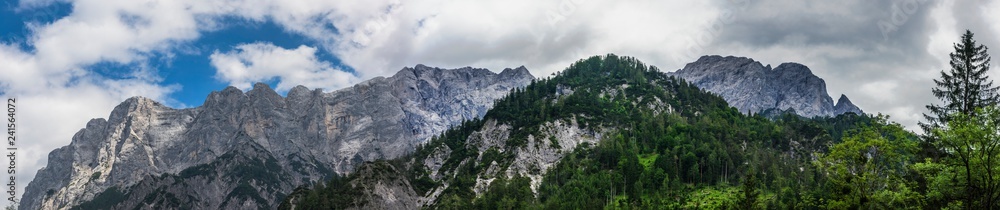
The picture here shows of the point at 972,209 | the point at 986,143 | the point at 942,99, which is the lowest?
the point at 972,209

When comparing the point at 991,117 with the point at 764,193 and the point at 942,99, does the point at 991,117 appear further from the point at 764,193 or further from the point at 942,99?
the point at 764,193

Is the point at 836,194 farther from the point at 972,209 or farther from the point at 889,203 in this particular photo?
the point at 972,209

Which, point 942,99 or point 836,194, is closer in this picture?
point 836,194

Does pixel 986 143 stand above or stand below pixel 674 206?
below

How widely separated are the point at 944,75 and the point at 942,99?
94.7 inches

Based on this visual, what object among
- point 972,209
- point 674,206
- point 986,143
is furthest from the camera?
point 674,206

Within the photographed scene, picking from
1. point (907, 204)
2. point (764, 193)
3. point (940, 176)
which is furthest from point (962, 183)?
point (764, 193)

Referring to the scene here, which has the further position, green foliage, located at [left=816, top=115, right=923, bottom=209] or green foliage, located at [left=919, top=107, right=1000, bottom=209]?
green foliage, located at [left=816, top=115, right=923, bottom=209]

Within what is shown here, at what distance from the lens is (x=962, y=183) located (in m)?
46.0

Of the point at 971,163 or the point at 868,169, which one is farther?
the point at 868,169

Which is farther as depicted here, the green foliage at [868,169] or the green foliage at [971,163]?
the green foliage at [868,169]

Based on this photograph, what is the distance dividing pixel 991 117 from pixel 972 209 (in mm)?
6528

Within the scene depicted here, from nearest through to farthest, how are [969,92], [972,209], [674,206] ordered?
1. [972,209]
2. [969,92]
3. [674,206]

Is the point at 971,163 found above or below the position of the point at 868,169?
below
